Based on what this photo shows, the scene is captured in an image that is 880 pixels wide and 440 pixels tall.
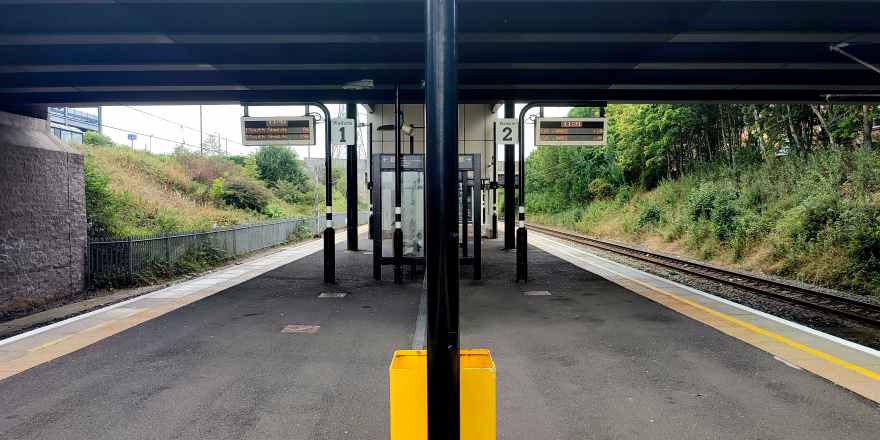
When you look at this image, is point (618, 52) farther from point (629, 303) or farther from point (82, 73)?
point (82, 73)

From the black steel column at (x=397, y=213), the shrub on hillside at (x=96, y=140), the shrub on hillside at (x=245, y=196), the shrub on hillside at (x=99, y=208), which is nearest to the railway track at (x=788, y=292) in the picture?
the black steel column at (x=397, y=213)

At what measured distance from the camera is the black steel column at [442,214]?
284cm

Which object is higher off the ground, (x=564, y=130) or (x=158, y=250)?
(x=564, y=130)

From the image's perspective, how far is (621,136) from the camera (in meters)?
38.1

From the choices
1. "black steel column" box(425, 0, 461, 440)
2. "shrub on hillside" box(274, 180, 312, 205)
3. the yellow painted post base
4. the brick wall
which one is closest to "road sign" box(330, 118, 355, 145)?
the brick wall

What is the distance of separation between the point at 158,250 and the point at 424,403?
13.7m

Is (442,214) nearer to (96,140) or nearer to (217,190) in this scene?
(217,190)

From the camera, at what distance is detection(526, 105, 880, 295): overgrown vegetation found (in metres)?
13.9

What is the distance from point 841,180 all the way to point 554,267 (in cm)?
892

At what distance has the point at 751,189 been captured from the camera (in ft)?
65.9

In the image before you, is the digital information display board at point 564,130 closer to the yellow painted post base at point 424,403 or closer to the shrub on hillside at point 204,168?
the yellow painted post base at point 424,403

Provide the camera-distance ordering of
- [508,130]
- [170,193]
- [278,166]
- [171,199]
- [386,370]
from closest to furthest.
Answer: [386,370] → [508,130] → [171,199] → [170,193] → [278,166]

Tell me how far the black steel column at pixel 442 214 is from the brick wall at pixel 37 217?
433 inches

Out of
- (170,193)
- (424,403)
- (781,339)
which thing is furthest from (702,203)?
(170,193)
